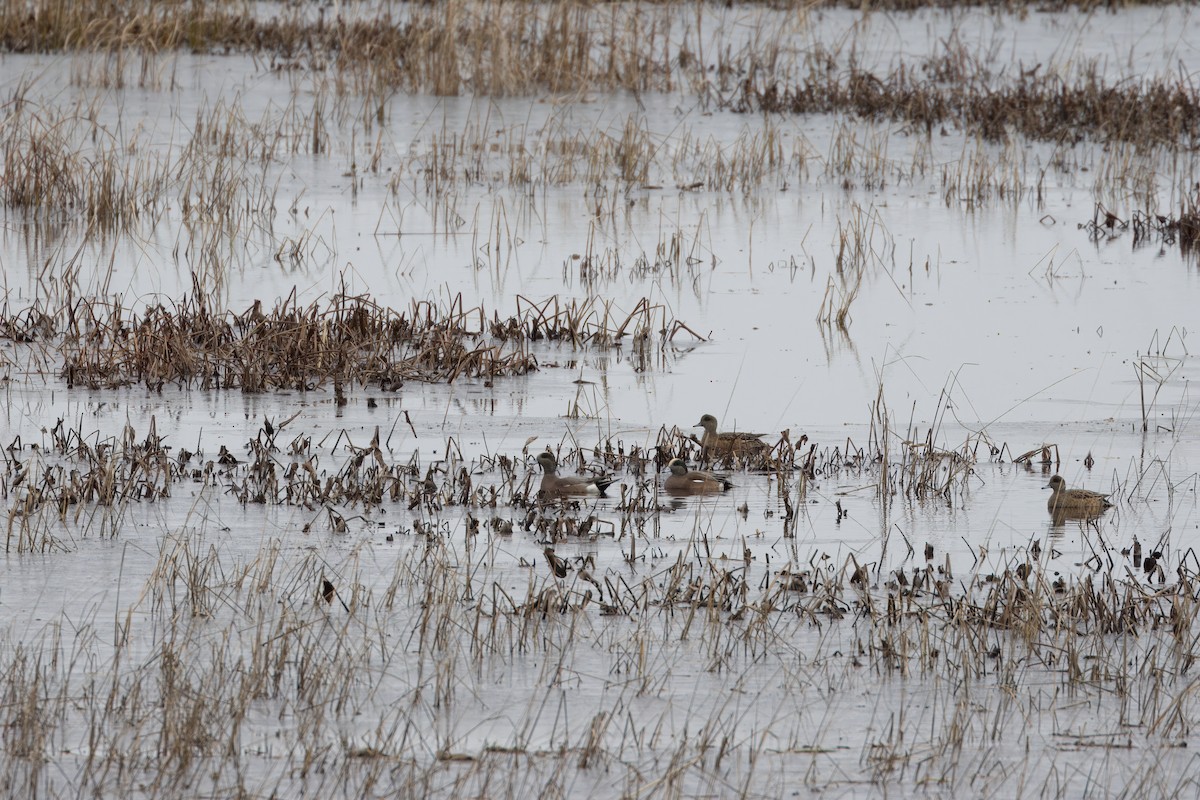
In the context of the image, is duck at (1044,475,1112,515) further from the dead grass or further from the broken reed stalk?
the dead grass

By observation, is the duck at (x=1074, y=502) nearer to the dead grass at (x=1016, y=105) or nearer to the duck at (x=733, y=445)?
the duck at (x=733, y=445)

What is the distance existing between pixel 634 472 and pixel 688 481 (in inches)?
18.7

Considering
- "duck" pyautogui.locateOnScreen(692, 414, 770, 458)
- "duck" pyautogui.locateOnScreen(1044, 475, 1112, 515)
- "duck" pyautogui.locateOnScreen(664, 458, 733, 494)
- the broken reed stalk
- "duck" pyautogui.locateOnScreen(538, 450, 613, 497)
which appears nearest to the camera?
"duck" pyautogui.locateOnScreen(1044, 475, 1112, 515)

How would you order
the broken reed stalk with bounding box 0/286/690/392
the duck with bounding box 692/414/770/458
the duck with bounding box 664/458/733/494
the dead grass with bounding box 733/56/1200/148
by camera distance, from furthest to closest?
the dead grass with bounding box 733/56/1200/148 < the broken reed stalk with bounding box 0/286/690/392 < the duck with bounding box 692/414/770/458 < the duck with bounding box 664/458/733/494

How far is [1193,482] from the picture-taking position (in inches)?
263

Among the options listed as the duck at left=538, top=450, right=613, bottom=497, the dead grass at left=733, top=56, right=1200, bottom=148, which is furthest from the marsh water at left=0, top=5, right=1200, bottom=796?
the dead grass at left=733, top=56, right=1200, bottom=148

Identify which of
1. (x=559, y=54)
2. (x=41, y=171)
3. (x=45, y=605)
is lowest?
(x=45, y=605)

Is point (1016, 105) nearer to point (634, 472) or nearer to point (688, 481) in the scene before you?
point (634, 472)

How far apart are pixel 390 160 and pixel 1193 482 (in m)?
9.10

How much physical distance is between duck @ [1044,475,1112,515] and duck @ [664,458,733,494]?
4.06 feet

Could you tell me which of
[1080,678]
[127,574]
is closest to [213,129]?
[127,574]

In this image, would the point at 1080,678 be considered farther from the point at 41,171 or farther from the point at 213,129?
the point at 213,129

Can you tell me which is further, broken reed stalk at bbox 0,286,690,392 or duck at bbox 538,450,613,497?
broken reed stalk at bbox 0,286,690,392

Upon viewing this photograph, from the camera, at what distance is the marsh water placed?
13.5 feet
